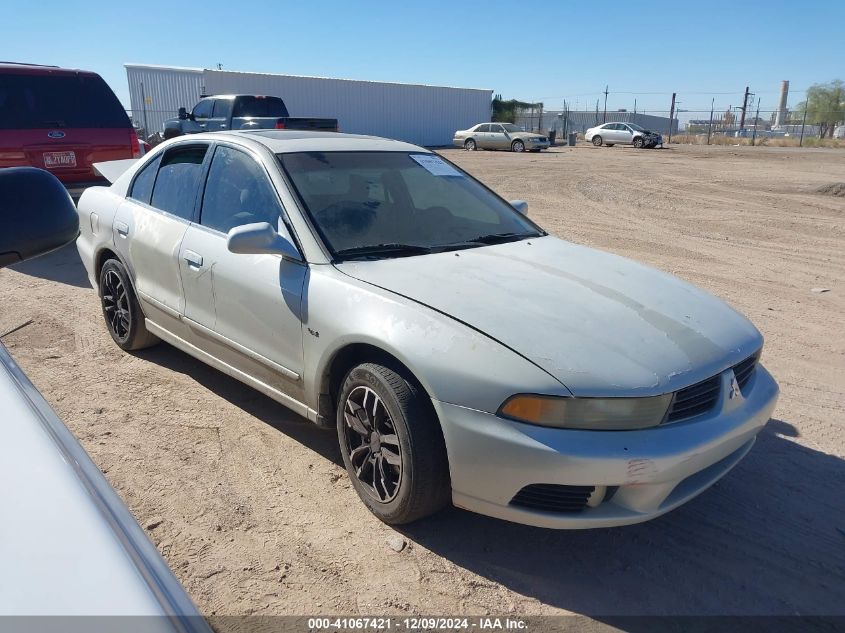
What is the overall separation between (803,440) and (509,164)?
1901 cm

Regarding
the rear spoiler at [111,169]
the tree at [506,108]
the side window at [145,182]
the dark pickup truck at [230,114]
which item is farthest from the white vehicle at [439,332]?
the tree at [506,108]

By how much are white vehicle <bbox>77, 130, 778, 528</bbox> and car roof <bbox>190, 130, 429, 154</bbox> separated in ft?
0.08

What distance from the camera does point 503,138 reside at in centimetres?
3036

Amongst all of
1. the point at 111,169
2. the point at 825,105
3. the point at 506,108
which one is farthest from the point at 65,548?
the point at 825,105

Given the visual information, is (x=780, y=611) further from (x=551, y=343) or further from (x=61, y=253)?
(x=61, y=253)

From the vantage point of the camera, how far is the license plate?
7560 mm

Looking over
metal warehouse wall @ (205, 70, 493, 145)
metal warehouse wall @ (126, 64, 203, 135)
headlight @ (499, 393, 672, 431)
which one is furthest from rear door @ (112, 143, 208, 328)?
metal warehouse wall @ (205, 70, 493, 145)

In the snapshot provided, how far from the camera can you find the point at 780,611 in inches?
97.6

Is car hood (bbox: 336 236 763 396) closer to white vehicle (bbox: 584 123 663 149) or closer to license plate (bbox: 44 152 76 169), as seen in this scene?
license plate (bbox: 44 152 76 169)

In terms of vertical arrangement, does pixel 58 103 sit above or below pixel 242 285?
above

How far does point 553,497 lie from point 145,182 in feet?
11.8

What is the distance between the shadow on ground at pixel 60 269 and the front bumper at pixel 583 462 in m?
5.67

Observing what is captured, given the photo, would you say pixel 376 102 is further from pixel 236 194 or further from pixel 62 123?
pixel 236 194

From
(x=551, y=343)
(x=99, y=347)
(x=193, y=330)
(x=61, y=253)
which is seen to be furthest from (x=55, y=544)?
(x=61, y=253)
